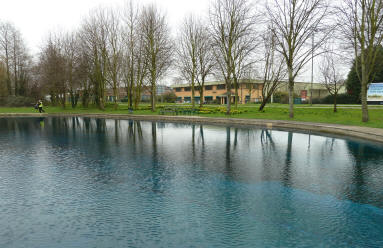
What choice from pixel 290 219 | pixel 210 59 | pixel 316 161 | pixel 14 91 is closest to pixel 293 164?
pixel 316 161

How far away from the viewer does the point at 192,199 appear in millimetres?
5480

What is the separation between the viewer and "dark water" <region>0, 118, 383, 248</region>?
13.3ft

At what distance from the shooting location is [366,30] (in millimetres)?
19578

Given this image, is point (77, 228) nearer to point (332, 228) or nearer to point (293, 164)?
point (332, 228)

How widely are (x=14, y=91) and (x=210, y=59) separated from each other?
1656 inches

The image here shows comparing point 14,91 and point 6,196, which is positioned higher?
point 14,91

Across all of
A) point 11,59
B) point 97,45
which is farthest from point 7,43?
point 97,45

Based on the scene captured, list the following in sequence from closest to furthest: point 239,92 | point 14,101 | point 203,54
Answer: point 203,54, point 14,101, point 239,92

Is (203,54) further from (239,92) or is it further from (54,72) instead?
(239,92)

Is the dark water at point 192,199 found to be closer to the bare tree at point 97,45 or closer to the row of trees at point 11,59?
the bare tree at point 97,45

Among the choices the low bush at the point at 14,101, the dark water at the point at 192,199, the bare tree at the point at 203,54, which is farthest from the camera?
the low bush at the point at 14,101

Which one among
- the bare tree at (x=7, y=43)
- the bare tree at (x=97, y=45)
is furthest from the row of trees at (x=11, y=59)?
the bare tree at (x=97, y=45)

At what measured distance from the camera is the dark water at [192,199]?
13.3ft

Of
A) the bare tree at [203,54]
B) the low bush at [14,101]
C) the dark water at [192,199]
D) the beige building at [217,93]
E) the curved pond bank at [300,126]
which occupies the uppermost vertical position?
the bare tree at [203,54]
